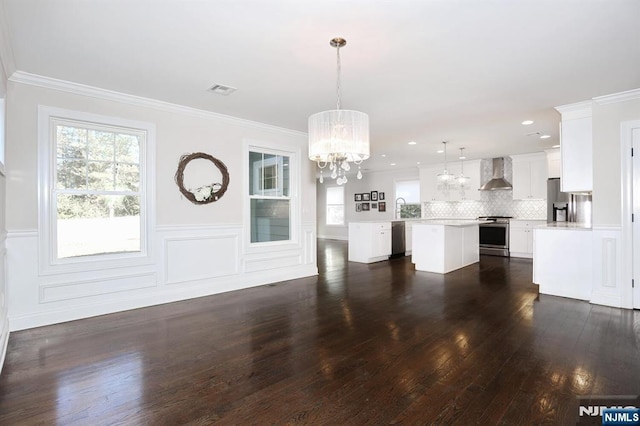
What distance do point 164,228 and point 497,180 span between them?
7.67m

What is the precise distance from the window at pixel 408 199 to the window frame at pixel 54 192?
810 centimetres

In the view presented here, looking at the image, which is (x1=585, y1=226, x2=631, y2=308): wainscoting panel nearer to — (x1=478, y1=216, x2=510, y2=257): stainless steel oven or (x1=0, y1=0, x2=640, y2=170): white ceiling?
(x1=0, y1=0, x2=640, y2=170): white ceiling

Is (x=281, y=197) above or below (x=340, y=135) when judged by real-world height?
below

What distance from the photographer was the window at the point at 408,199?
10453mm

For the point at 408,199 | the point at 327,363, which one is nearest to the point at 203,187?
the point at 327,363

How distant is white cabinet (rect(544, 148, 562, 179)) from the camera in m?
7.19

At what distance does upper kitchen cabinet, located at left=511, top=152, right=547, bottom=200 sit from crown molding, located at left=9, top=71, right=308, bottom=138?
21.0 ft

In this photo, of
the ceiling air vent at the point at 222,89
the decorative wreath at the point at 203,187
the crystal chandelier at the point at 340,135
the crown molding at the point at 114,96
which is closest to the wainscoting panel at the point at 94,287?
the decorative wreath at the point at 203,187

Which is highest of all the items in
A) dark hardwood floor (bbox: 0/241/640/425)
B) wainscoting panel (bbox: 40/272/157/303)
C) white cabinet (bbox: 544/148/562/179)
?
white cabinet (bbox: 544/148/562/179)

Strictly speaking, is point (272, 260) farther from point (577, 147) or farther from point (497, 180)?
point (497, 180)

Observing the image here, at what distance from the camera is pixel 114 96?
3840 millimetres

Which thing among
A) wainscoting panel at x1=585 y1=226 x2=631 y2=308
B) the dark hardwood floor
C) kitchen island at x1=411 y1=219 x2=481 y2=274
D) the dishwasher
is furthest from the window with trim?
wainscoting panel at x1=585 y1=226 x2=631 y2=308

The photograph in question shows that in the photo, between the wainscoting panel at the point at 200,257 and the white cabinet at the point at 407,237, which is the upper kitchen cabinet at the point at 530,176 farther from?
the wainscoting panel at the point at 200,257

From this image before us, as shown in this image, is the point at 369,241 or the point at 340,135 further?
the point at 369,241
